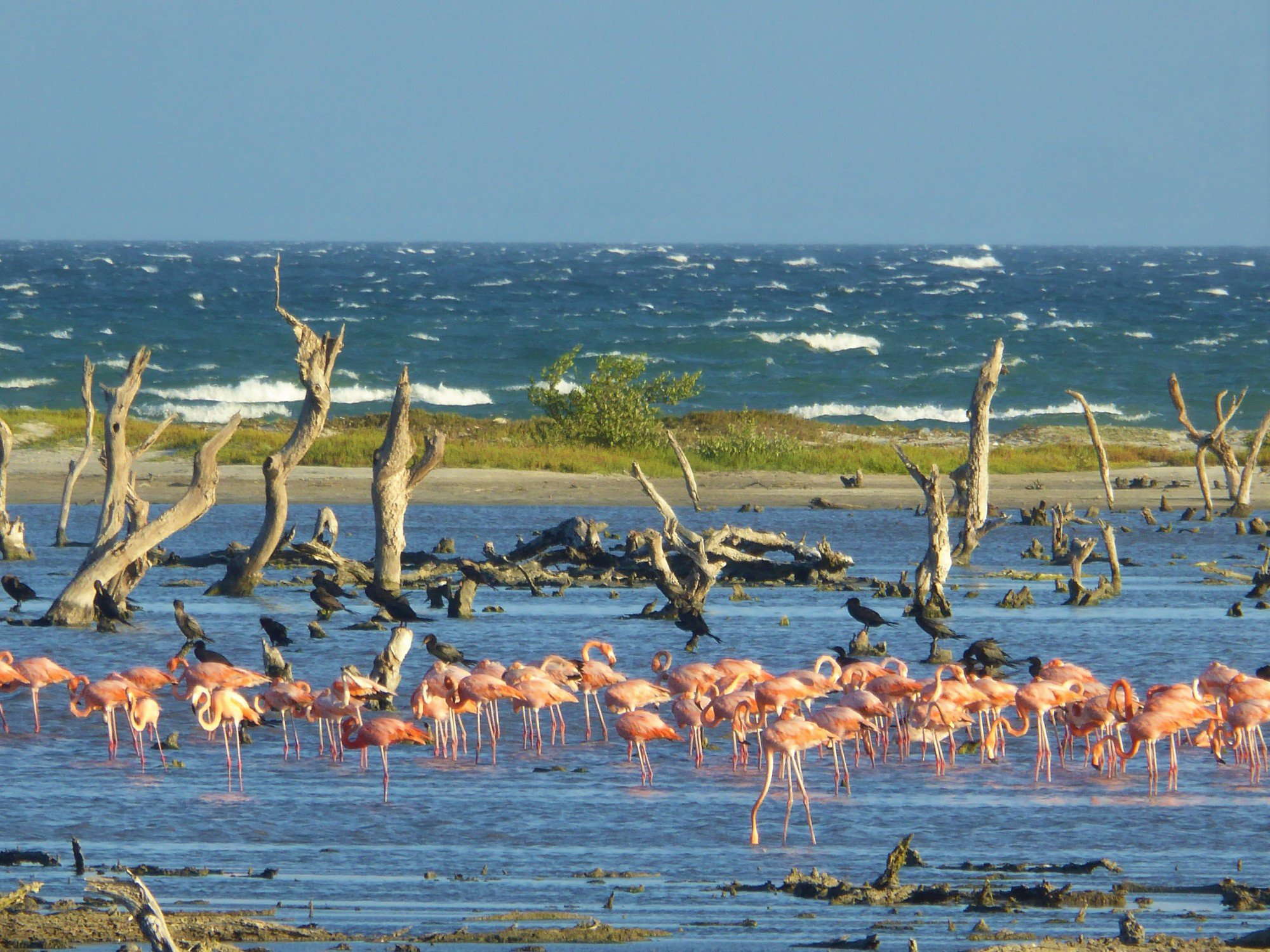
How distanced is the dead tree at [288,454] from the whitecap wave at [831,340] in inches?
1774

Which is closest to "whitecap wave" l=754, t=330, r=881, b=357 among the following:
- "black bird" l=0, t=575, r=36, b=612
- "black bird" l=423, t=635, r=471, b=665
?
"black bird" l=0, t=575, r=36, b=612

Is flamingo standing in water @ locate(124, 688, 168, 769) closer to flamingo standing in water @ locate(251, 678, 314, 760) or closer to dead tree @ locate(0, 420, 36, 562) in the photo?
flamingo standing in water @ locate(251, 678, 314, 760)

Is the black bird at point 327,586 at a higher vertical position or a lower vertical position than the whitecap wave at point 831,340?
higher

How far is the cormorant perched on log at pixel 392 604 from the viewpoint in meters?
16.9

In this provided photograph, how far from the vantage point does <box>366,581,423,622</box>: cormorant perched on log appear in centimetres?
1686

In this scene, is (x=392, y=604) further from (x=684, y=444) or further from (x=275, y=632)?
(x=684, y=444)

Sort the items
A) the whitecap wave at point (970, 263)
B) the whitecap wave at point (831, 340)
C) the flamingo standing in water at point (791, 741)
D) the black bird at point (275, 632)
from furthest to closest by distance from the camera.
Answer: the whitecap wave at point (970, 263) < the whitecap wave at point (831, 340) < the black bird at point (275, 632) < the flamingo standing in water at point (791, 741)

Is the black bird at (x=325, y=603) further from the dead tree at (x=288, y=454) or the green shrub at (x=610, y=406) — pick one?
the green shrub at (x=610, y=406)

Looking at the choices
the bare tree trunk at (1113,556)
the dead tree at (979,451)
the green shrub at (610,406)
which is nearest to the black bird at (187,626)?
the dead tree at (979,451)

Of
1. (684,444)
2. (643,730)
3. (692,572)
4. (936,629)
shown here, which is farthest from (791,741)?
(684,444)

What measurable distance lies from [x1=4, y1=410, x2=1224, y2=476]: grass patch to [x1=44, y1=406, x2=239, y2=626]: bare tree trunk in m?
15.8

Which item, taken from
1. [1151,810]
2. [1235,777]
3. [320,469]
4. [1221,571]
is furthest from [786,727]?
[320,469]

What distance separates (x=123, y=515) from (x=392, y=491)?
2706mm

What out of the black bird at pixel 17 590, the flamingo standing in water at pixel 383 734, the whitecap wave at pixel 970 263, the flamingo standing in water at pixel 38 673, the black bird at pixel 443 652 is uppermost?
the whitecap wave at pixel 970 263
